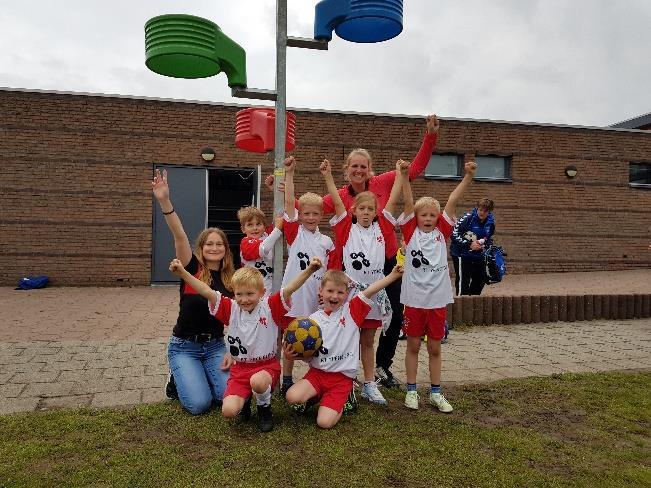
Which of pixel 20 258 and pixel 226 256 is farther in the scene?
pixel 20 258

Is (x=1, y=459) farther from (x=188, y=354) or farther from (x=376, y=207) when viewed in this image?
(x=376, y=207)

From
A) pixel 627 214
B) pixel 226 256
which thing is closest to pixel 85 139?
pixel 226 256

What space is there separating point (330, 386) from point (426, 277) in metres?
1.16

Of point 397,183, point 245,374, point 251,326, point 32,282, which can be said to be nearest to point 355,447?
point 245,374

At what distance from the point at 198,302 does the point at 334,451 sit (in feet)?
5.73

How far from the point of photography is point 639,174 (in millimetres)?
16844

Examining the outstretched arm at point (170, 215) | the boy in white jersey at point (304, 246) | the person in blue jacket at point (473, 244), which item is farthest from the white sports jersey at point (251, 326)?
the person in blue jacket at point (473, 244)

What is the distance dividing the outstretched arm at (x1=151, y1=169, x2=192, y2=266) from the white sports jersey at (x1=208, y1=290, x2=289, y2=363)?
53 centimetres

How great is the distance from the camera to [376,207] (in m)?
4.07

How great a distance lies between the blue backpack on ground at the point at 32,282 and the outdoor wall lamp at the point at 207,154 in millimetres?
4921

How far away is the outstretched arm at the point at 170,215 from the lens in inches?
149

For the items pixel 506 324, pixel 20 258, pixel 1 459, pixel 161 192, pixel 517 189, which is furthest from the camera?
pixel 517 189

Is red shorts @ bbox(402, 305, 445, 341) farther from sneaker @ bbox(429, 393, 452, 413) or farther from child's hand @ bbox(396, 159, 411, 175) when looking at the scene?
child's hand @ bbox(396, 159, 411, 175)

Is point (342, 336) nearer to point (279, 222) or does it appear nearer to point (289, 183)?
point (279, 222)
